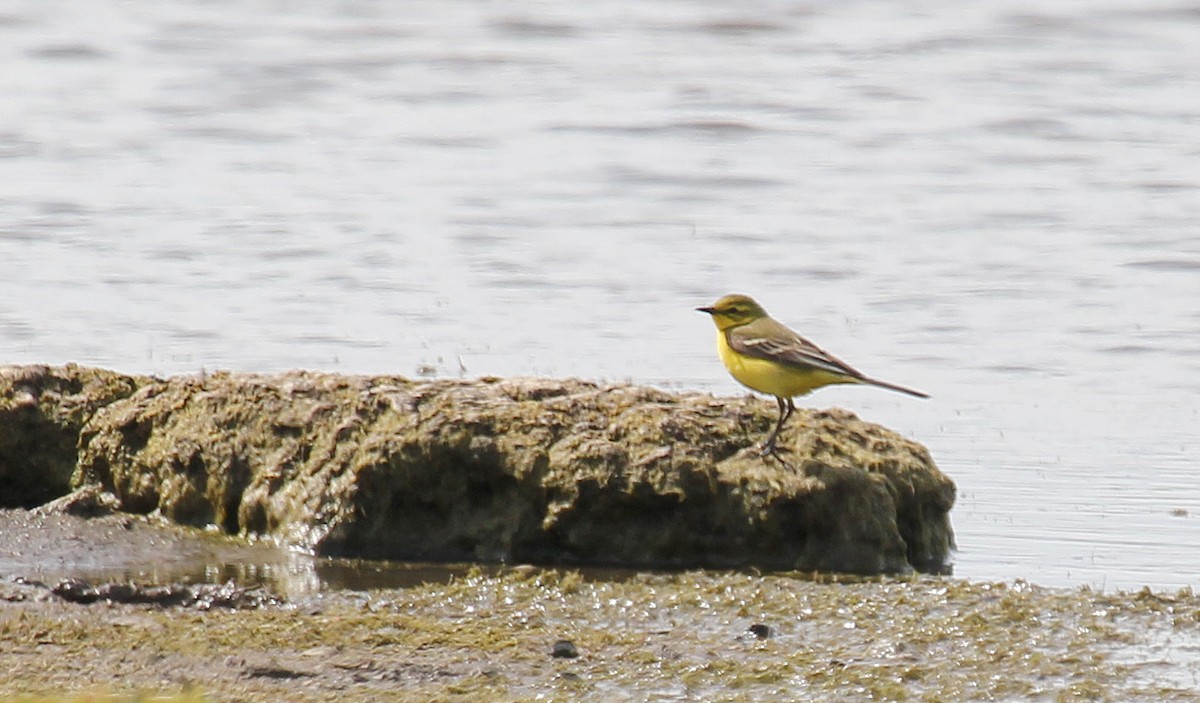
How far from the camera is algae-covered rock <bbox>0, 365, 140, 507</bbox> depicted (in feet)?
25.5

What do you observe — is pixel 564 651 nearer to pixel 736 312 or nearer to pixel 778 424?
pixel 778 424

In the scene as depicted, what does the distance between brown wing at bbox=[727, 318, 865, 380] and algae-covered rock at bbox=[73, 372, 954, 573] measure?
186 millimetres

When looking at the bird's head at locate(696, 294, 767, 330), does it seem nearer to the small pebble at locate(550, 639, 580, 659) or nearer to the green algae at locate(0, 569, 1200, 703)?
the green algae at locate(0, 569, 1200, 703)

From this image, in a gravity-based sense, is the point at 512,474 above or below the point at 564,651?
above

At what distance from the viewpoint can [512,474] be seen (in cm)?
721

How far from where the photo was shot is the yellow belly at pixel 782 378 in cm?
764

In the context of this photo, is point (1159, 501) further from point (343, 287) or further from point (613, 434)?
point (343, 287)

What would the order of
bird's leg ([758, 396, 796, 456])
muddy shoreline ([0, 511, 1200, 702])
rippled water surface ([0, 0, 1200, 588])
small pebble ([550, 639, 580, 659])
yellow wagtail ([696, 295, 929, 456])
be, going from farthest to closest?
rippled water surface ([0, 0, 1200, 588]) < yellow wagtail ([696, 295, 929, 456]) < bird's leg ([758, 396, 796, 456]) < small pebble ([550, 639, 580, 659]) < muddy shoreline ([0, 511, 1200, 702])

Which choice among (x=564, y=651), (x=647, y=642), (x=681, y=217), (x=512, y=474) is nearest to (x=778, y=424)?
(x=512, y=474)

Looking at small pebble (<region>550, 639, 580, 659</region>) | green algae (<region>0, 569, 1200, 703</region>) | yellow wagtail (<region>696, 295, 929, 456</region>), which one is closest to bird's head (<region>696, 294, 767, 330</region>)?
yellow wagtail (<region>696, 295, 929, 456</region>)

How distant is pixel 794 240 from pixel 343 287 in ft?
9.61

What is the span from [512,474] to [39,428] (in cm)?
186

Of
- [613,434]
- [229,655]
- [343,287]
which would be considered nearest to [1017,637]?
[613,434]

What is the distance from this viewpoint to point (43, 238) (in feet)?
43.7
